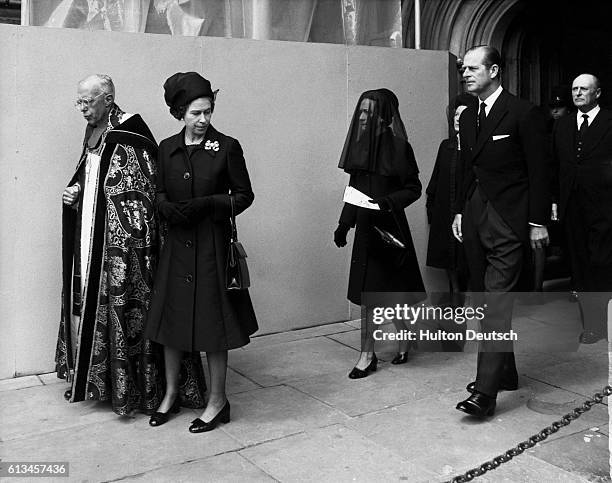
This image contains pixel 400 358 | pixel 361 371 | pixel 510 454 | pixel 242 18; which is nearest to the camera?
pixel 510 454

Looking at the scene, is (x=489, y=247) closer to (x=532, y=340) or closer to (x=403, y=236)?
(x=403, y=236)

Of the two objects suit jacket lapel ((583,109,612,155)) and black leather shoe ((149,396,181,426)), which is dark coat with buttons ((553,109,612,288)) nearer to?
suit jacket lapel ((583,109,612,155))

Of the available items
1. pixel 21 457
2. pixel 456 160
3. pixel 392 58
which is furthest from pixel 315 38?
pixel 21 457

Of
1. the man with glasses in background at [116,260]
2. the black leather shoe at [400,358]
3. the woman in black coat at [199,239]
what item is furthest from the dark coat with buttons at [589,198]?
the man with glasses in background at [116,260]

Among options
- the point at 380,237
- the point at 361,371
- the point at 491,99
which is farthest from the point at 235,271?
the point at 491,99

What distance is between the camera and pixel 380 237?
4.95 metres

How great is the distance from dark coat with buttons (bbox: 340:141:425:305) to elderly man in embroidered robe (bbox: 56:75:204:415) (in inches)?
49.7

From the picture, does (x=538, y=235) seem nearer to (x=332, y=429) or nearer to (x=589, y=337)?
(x=332, y=429)

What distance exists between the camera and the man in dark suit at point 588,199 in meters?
5.93

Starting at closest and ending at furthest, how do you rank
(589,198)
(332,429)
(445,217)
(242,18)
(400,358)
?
(332,429)
(400,358)
(589,198)
(445,217)
(242,18)

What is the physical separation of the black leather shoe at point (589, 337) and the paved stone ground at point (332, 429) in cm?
34

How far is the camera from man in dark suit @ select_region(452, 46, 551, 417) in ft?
14.0

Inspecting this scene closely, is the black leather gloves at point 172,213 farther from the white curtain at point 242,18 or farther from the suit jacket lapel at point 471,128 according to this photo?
the white curtain at point 242,18

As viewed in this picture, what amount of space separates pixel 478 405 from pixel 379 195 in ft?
4.71
